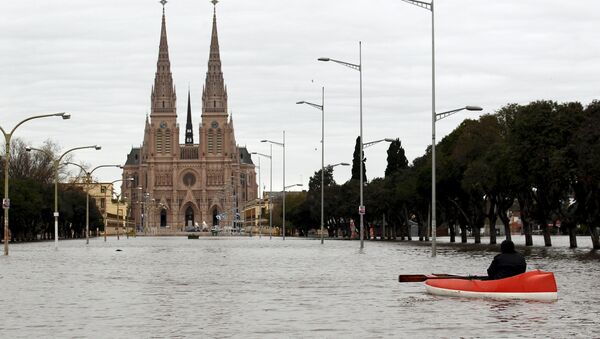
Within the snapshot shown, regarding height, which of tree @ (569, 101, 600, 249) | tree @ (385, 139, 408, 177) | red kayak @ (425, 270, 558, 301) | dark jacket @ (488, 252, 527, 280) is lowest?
red kayak @ (425, 270, 558, 301)

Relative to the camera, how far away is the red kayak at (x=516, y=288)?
25438 millimetres

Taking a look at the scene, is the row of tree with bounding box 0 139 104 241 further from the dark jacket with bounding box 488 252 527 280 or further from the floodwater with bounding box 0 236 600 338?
the dark jacket with bounding box 488 252 527 280

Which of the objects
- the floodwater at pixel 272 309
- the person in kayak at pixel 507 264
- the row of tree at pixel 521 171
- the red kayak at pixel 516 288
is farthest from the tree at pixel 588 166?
the red kayak at pixel 516 288

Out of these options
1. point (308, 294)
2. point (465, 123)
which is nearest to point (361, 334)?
point (308, 294)

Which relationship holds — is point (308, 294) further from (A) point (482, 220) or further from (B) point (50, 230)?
(B) point (50, 230)

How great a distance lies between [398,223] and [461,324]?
396 feet

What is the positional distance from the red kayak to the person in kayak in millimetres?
306

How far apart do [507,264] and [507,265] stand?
0.07 ft

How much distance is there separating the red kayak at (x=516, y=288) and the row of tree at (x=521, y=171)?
35689mm

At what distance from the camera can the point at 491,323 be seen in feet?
67.9

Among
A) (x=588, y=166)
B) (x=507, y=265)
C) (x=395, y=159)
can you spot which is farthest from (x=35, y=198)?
(x=507, y=265)

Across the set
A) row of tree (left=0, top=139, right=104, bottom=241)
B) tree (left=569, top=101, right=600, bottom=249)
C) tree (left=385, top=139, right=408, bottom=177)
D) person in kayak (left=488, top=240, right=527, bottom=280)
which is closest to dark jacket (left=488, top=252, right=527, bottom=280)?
person in kayak (left=488, top=240, right=527, bottom=280)

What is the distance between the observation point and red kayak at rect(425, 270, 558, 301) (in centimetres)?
2544

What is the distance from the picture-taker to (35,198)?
11594 centimetres
